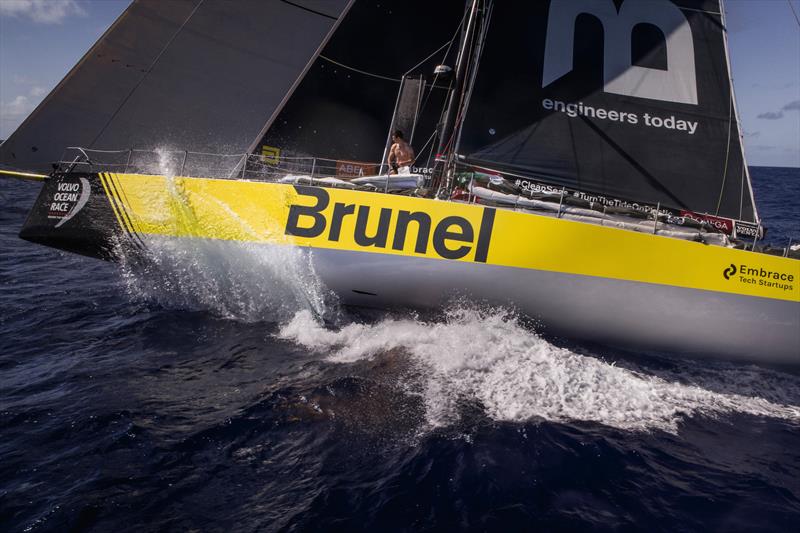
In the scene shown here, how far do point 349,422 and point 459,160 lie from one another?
3.49 meters

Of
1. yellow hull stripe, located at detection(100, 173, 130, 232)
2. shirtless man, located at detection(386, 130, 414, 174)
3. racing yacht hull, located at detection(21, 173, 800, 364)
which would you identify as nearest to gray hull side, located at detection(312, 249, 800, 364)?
racing yacht hull, located at detection(21, 173, 800, 364)

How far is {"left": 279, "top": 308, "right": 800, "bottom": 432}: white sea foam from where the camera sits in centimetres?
383

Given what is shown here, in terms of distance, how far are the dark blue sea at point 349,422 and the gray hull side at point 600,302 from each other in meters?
0.23

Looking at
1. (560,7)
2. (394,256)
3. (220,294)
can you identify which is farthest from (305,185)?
(560,7)

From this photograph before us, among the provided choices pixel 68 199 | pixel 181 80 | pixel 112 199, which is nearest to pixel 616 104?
pixel 181 80

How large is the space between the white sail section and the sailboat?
23 millimetres

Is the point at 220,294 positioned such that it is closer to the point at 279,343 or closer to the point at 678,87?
the point at 279,343

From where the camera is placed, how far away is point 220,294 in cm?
546

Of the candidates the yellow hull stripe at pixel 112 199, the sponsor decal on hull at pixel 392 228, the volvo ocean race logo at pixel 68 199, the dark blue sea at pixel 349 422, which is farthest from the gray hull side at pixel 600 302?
the volvo ocean race logo at pixel 68 199

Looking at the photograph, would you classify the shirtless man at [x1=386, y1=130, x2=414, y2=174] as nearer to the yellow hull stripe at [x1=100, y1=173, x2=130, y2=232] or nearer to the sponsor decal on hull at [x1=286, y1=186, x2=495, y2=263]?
the sponsor decal on hull at [x1=286, y1=186, x2=495, y2=263]

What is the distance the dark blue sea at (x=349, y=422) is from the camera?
265 cm

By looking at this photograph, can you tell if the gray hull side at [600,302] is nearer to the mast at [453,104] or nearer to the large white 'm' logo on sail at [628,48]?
the mast at [453,104]

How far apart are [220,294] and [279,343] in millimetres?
1086

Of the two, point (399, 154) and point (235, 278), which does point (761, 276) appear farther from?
point (235, 278)
